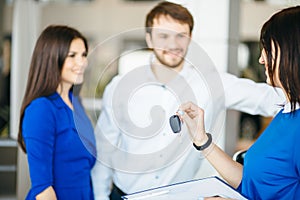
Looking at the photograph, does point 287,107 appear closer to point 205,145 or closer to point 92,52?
point 205,145

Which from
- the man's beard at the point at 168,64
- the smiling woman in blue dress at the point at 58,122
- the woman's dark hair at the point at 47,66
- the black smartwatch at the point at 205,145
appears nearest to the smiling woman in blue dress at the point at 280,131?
the black smartwatch at the point at 205,145

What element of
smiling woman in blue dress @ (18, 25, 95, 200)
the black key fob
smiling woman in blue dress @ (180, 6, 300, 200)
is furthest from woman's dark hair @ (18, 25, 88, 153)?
smiling woman in blue dress @ (180, 6, 300, 200)

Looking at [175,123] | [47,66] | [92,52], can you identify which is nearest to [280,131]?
[175,123]

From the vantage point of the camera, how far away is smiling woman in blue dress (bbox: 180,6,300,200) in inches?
57.2

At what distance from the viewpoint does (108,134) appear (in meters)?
2.06

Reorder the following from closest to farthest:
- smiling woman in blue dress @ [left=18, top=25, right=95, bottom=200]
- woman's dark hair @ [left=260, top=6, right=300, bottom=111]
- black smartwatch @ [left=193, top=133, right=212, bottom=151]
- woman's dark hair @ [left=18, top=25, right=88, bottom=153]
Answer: woman's dark hair @ [left=260, top=6, right=300, bottom=111]
black smartwatch @ [left=193, top=133, right=212, bottom=151]
smiling woman in blue dress @ [left=18, top=25, right=95, bottom=200]
woman's dark hair @ [left=18, top=25, right=88, bottom=153]

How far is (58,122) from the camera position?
6.54ft

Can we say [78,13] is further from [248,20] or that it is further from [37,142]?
[37,142]

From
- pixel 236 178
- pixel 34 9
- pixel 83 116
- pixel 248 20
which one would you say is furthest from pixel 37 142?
pixel 248 20

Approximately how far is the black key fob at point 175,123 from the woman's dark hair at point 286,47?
0.35m

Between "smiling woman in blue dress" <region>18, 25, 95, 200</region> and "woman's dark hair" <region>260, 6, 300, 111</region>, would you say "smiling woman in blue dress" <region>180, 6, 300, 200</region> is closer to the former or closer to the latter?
"woman's dark hair" <region>260, 6, 300, 111</region>

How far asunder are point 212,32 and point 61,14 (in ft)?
17.1

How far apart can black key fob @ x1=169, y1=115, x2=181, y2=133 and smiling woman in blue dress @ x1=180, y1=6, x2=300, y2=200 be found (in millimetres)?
270

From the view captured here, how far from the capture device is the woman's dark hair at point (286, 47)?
57.1 inches
